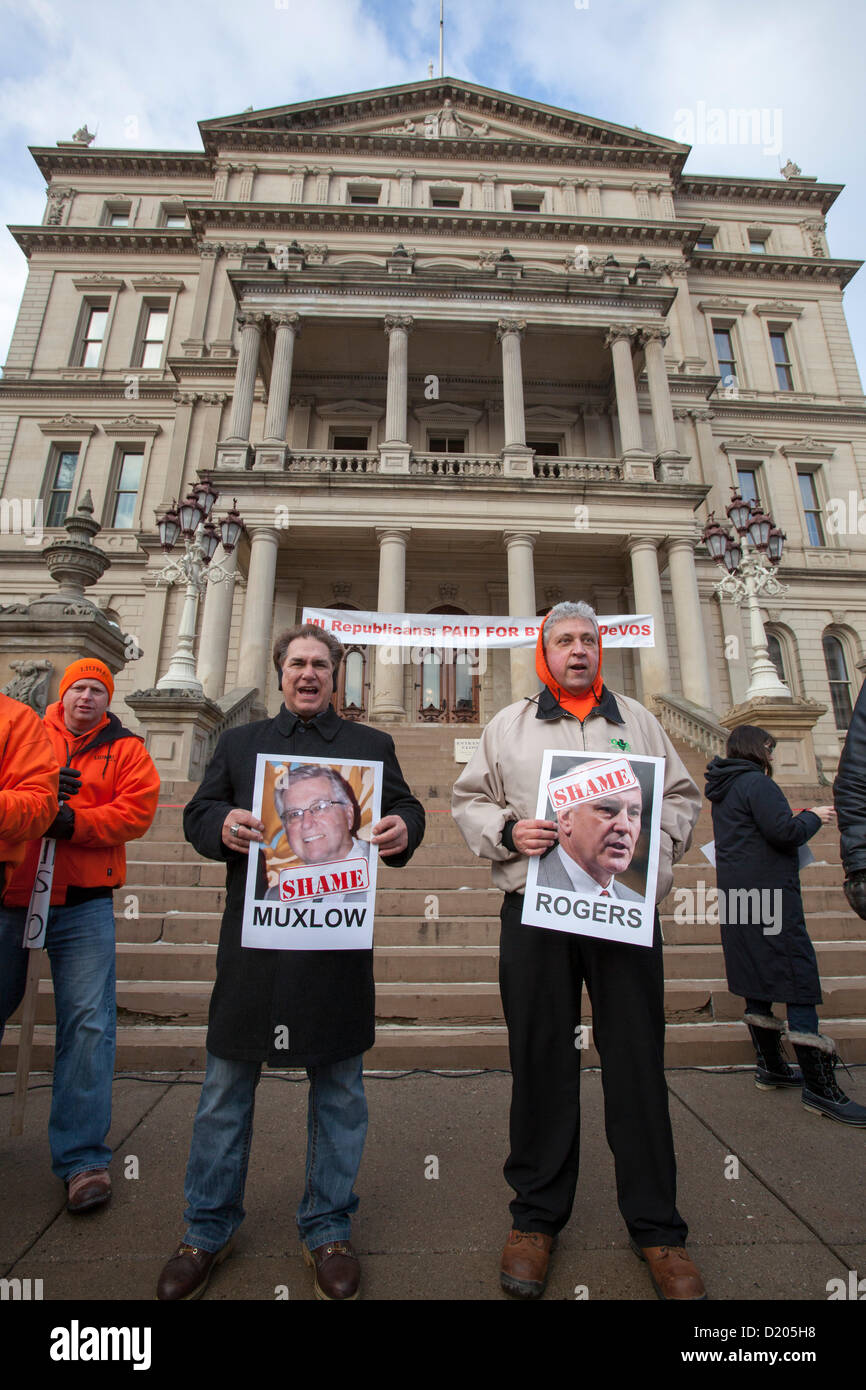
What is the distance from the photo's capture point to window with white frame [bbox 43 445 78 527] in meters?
22.2

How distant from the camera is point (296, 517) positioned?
16.8 metres

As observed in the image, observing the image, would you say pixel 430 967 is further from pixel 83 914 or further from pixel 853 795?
pixel 853 795

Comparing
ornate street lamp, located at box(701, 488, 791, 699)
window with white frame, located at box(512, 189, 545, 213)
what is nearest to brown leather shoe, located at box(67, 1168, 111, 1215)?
ornate street lamp, located at box(701, 488, 791, 699)

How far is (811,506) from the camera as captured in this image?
2298 cm

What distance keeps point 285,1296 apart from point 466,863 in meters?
5.28

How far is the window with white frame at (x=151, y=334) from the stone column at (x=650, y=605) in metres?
18.7

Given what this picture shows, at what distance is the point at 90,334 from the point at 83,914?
92.2ft

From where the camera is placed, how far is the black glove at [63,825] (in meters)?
2.99

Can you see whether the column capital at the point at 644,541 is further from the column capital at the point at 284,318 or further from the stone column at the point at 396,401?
the column capital at the point at 284,318

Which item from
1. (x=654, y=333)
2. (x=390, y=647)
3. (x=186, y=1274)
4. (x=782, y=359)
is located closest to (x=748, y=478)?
(x=782, y=359)

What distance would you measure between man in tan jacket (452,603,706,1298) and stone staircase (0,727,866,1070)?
81.1 inches

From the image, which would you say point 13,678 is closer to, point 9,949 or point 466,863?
point 9,949

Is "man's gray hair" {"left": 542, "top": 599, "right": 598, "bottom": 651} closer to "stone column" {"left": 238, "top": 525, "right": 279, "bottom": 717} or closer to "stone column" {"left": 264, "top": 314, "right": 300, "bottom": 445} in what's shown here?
"stone column" {"left": 238, "top": 525, "right": 279, "bottom": 717}

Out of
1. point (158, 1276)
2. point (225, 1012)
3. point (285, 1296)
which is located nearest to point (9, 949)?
point (225, 1012)
